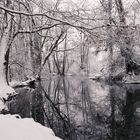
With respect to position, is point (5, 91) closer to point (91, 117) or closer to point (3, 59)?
point (3, 59)

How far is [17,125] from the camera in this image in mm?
6559

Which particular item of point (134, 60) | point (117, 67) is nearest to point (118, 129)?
point (134, 60)

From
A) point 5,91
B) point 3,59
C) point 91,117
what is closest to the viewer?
point 91,117

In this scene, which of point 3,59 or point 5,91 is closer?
point 5,91

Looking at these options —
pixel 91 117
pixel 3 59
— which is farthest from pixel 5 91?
pixel 91 117

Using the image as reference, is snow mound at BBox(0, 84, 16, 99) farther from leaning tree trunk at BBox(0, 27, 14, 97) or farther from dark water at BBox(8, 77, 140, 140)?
dark water at BBox(8, 77, 140, 140)

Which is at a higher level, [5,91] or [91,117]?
[5,91]

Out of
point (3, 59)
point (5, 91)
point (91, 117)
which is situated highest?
point (3, 59)

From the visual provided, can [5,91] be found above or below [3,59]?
below

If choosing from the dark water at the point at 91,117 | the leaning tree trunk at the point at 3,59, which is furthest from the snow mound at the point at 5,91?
the dark water at the point at 91,117

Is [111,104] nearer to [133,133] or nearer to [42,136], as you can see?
[133,133]

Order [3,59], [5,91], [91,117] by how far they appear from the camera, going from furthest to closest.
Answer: [3,59] < [5,91] < [91,117]

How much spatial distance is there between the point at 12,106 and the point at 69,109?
297 centimetres

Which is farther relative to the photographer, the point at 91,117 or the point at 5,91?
the point at 5,91
